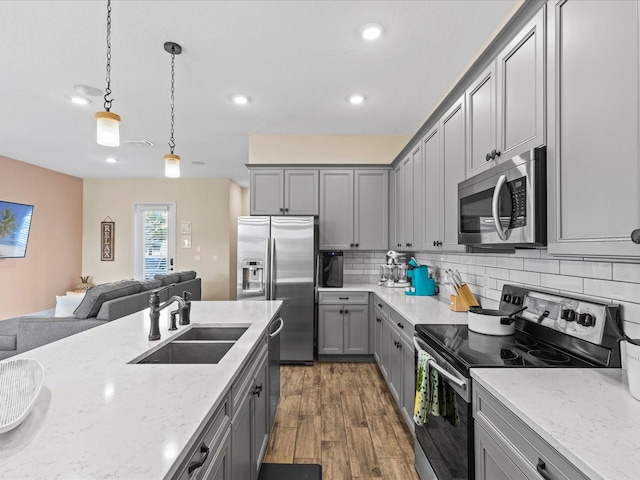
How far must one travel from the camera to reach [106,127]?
1.86 m

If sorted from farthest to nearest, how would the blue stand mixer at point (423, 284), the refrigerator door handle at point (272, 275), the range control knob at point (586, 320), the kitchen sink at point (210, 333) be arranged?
1. the refrigerator door handle at point (272, 275)
2. the blue stand mixer at point (423, 284)
3. the kitchen sink at point (210, 333)
4. the range control knob at point (586, 320)

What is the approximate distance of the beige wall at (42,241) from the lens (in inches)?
215

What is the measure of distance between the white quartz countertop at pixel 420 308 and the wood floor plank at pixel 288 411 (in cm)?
119

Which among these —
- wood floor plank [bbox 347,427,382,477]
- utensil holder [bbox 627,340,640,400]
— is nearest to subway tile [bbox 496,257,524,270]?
utensil holder [bbox 627,340,640,400]

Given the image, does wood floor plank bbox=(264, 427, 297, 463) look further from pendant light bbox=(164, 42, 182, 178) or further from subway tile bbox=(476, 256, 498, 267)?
pendant light bbox=(164, 42, 182, 178)

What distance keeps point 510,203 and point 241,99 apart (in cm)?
270

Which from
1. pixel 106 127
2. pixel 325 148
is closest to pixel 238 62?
pixel 106 127

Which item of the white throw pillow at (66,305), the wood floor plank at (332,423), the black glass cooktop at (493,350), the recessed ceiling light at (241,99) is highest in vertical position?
the recessed ceiling light at (241,99)

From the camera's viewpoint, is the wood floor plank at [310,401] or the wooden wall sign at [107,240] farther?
the wooden wall sign at [107,240]

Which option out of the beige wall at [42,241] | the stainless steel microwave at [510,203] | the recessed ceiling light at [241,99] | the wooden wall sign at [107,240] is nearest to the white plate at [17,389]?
the stainless steel microwave at [510,203]

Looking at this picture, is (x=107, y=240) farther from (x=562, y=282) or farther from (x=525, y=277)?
(x=562, y=282)

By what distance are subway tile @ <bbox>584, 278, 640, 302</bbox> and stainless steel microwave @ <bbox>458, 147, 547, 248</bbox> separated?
12.0 inches

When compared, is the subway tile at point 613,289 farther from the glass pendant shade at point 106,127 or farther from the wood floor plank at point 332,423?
the glass pendant shade at point 106,127

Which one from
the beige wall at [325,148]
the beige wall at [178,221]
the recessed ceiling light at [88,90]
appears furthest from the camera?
the beige wall at [178,221]
